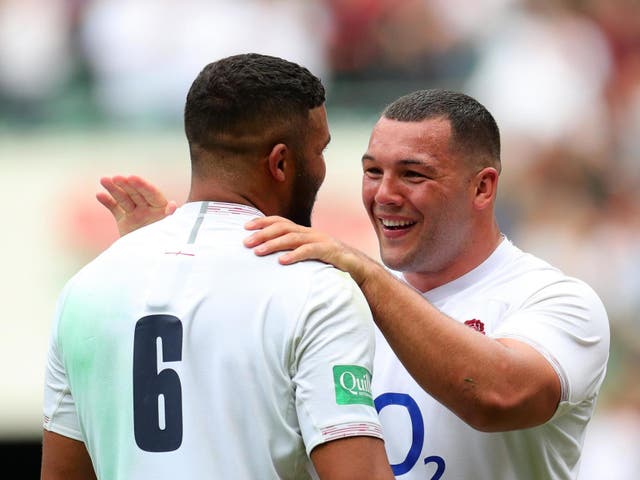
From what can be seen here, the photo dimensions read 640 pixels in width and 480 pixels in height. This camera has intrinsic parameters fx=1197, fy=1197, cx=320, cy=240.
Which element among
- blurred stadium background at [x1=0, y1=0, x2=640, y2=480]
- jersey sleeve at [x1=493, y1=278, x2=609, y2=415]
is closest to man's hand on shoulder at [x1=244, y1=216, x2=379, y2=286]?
jersey sleeve at [x1=493, y1=278, x2=609, y2=415]

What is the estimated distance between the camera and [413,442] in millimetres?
3797

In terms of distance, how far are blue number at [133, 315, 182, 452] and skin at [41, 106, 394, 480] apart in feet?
1.20

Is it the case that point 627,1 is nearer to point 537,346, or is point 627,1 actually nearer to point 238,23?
point 238,23

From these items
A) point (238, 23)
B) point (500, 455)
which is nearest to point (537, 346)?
point (500, 455)

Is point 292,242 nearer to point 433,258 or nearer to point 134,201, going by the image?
point 134,201

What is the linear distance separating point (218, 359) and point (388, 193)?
1319 millimetres

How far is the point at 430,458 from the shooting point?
377cm

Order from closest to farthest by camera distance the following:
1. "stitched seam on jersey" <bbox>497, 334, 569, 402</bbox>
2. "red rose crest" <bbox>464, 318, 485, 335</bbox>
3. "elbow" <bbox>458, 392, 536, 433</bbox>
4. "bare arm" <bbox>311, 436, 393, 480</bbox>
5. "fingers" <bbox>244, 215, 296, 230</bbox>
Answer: "bare arm" <bbox>311, 436, 393, 480</bbox> → "fingers" <bbox>244, 215, 296, 230</bbox> → "elbow" <bbox>458, 392, 536, 433</bbox> → "stitched seam on jersey" <bbox>497, 334, 569, 402</bbox> → "red rose crest" <bbox>464, 318, 485, 335</bbox>

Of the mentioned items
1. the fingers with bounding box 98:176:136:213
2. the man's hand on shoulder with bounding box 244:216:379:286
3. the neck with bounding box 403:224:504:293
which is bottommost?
the neck with bounding box 403:224:504:293

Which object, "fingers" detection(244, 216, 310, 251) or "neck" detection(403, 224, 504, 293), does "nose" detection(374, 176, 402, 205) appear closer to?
"neck" detection(403, 224, 504, 293)

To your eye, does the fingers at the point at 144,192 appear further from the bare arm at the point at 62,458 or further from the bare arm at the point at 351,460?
the bare arm at the point at 351,460

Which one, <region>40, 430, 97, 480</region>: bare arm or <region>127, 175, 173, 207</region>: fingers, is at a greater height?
<region>127, 175, 173, 207</region>: fingers

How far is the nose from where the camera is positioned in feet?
13.5

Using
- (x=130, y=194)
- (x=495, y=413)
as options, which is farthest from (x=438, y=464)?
(x=130, y=194)
